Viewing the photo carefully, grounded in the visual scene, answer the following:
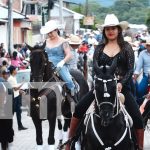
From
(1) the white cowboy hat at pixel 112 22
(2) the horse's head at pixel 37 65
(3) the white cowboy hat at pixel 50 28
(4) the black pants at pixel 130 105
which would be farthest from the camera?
(3) the white cowboy hat at pixel 50 28

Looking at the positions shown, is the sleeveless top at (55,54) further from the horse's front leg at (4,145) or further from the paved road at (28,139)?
the horse's front leg at (4,145)

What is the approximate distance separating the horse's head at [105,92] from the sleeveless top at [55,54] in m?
4.32

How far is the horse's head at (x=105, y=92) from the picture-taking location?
788 cm

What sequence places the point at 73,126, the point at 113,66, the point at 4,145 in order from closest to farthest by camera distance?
the point at 113,66 → the point at 73,126 → the point at 4,145

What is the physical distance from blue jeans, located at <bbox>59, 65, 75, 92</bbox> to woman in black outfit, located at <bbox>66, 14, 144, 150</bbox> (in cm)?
380

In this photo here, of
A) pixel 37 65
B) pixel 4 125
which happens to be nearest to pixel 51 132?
Result: pixel 4 125

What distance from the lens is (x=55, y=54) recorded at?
12539 millimetres

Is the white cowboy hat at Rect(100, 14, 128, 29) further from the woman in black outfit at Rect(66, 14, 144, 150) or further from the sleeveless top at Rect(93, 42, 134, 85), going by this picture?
the sleeveless top at Rect(93, 42, 134, 85)

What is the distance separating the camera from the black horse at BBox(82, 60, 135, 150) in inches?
312

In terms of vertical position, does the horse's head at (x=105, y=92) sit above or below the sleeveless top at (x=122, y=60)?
below

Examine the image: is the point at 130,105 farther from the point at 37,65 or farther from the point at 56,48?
the point at 56,48

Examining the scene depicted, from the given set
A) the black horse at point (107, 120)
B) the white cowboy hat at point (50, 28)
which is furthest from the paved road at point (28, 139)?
the black horse at point (107, 120)

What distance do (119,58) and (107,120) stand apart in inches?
44.4

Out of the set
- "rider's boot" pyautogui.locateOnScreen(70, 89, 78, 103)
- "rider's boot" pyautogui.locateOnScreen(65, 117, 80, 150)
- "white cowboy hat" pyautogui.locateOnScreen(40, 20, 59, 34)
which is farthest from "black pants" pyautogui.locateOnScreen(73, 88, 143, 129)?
"rider's boot" pyautogui.locateOnScreen(70, 89, 78, 103)
